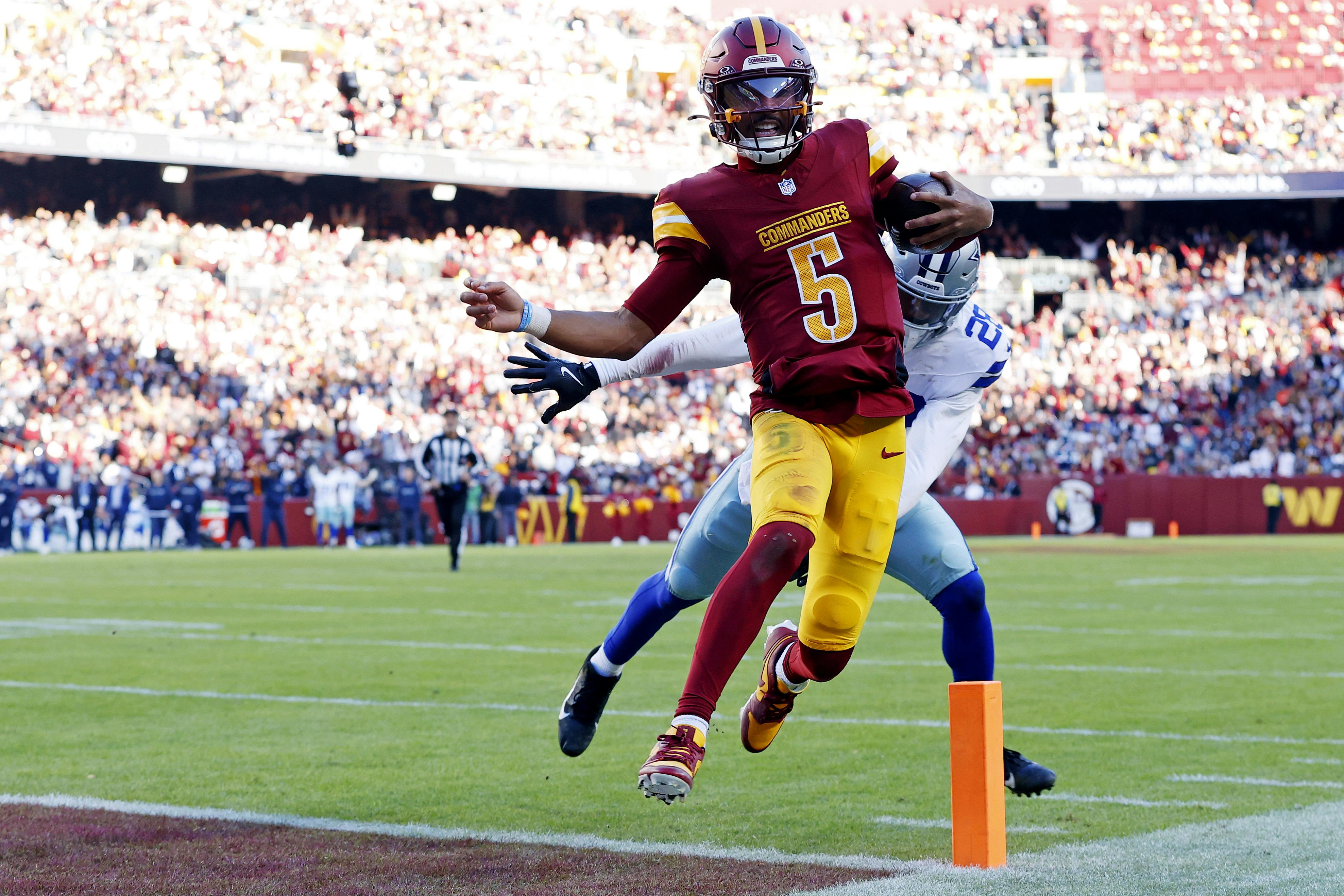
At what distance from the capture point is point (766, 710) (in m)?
4.27

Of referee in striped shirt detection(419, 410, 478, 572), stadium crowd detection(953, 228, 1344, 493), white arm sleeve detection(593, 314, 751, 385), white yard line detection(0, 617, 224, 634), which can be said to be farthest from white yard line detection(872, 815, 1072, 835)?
stadium crowd detection(953, 228, 1344, 493)

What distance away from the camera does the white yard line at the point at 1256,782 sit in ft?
16.0

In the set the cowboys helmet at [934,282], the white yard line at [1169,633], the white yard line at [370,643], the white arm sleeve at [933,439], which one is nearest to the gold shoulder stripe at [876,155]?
the cowboys helmet at [934,282]

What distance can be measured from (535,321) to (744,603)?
2.76ft

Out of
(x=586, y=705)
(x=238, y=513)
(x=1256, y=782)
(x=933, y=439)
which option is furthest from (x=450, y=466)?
(x=1256, y=782)

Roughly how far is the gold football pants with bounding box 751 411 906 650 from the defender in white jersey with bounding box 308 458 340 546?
1904 centimetres

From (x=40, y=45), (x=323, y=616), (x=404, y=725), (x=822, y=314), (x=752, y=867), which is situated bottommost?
(x=323, y=616)

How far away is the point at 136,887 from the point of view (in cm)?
361

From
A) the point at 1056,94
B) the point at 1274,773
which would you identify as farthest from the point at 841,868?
the point at 1056,94

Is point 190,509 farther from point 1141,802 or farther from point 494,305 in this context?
point 494,305

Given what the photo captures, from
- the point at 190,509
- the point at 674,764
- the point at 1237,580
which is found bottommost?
the point at 190,509

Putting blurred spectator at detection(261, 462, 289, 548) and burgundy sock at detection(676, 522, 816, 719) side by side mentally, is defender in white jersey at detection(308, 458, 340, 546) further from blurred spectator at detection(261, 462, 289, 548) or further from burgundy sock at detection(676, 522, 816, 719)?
burgundy sock at detection(676, 522, 816, 719)

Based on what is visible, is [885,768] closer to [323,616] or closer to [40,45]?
[323,616]

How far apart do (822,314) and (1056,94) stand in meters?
33.6
